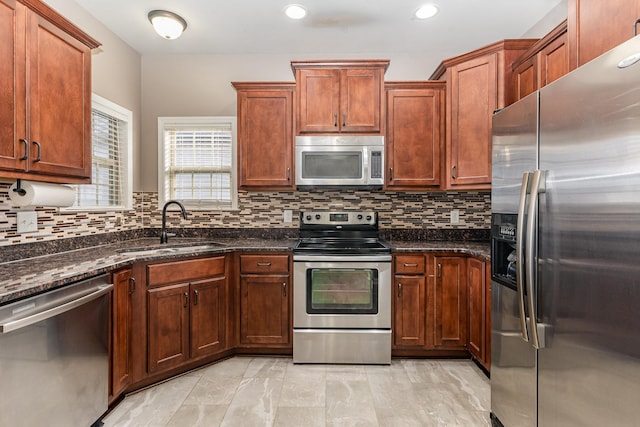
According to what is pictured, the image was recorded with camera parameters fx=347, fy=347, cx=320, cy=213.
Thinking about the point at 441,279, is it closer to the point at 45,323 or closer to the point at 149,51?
the point at 45,323

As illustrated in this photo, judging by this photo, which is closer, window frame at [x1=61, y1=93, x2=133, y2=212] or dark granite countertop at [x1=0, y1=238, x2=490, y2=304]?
dark granite countertop at [x1=0, y1=238, x2=490, y2=304]

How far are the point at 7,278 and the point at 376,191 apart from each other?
2668mm

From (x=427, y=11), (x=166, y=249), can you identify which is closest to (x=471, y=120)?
(x=427, y=11)

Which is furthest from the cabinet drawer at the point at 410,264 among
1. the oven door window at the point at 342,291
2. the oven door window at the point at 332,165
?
the oven door window at the point at 332,165

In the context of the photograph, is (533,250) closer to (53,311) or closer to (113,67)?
(53,311)

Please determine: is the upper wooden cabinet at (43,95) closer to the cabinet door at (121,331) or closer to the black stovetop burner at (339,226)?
the cabinet door at (121,331)

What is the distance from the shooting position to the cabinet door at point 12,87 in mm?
1569

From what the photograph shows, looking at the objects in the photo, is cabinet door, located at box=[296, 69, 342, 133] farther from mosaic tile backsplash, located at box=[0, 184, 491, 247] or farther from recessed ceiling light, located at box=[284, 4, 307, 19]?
mosaic tile backsplash, located at box=[0, 184, 491, 247]

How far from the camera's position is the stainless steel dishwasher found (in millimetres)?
1326

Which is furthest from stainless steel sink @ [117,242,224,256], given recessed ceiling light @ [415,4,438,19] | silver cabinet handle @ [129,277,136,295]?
recessed ceiling light @ [415,4,438,19]

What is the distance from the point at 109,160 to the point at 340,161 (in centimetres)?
198

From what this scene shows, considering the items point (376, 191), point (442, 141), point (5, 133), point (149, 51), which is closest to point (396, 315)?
point (376, 191)

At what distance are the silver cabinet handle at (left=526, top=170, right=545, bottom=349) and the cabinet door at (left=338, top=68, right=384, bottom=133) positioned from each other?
1.71m

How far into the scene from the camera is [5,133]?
1.58 meters
